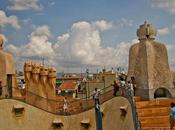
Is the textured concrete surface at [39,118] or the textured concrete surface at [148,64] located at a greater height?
the textured concrete surface at [148,64]

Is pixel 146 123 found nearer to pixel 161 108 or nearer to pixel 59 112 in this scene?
pixel 161 108

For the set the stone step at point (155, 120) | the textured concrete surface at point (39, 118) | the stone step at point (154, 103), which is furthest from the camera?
the textured concrete surface at point (39, 118)

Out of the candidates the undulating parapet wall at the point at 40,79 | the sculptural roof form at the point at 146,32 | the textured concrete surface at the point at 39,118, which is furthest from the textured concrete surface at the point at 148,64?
the undulating parapet wall at the point at 40,79

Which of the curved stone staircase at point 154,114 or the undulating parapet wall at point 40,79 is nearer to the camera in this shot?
the curved stone staircase at point 154,114

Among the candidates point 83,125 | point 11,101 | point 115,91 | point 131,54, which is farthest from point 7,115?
point 131,54

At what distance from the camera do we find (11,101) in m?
17.6

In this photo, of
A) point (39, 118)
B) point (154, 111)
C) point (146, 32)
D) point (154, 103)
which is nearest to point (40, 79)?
point (39, 118)

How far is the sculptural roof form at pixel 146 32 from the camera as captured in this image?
56.0 ft

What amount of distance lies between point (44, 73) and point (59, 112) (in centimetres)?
430

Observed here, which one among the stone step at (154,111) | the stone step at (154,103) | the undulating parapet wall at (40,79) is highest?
the undulating parapet wall at (40,79)

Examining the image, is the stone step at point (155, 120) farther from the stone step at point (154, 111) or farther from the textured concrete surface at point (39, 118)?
the textured concrete surface at point (39, 118)

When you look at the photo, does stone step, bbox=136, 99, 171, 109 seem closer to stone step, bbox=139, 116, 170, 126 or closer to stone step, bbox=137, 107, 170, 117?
stone step, bbox=137, 107, 170, 117

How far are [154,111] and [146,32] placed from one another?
4605 mm

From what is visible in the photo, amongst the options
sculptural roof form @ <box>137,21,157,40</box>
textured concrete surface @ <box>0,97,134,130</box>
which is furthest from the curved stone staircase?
sculptural roof form @ <box>137,21,157,40</box>
